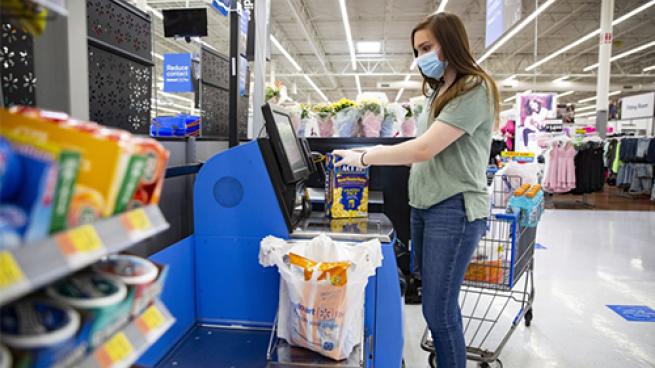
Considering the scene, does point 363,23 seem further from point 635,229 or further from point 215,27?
point 635,229

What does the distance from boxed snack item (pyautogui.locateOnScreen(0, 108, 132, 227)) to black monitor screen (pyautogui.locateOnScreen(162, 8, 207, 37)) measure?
6.62 feet

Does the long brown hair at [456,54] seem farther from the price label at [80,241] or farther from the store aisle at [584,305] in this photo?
the store aisle at [584,305]

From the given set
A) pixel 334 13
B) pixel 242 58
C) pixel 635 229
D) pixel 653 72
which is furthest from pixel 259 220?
pixel 653 72

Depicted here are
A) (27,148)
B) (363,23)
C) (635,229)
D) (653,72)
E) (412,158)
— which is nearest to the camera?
(27,148)

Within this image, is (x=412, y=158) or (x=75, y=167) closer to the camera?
(x=75, y=167)

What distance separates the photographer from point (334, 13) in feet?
44.1

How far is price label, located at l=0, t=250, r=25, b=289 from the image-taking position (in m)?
0.51

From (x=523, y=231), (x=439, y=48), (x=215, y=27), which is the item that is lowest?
(x=523, y=231)

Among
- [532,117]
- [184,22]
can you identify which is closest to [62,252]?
[184,22]

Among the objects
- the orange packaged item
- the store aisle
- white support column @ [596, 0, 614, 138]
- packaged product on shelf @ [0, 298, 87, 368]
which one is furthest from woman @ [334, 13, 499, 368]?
white support column @ [596, 0, 614, 138]

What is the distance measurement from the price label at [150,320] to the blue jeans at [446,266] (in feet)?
3.92

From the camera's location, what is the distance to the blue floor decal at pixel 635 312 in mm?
3488

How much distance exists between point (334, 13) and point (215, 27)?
3.70 metres

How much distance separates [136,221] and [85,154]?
6.0 inches
